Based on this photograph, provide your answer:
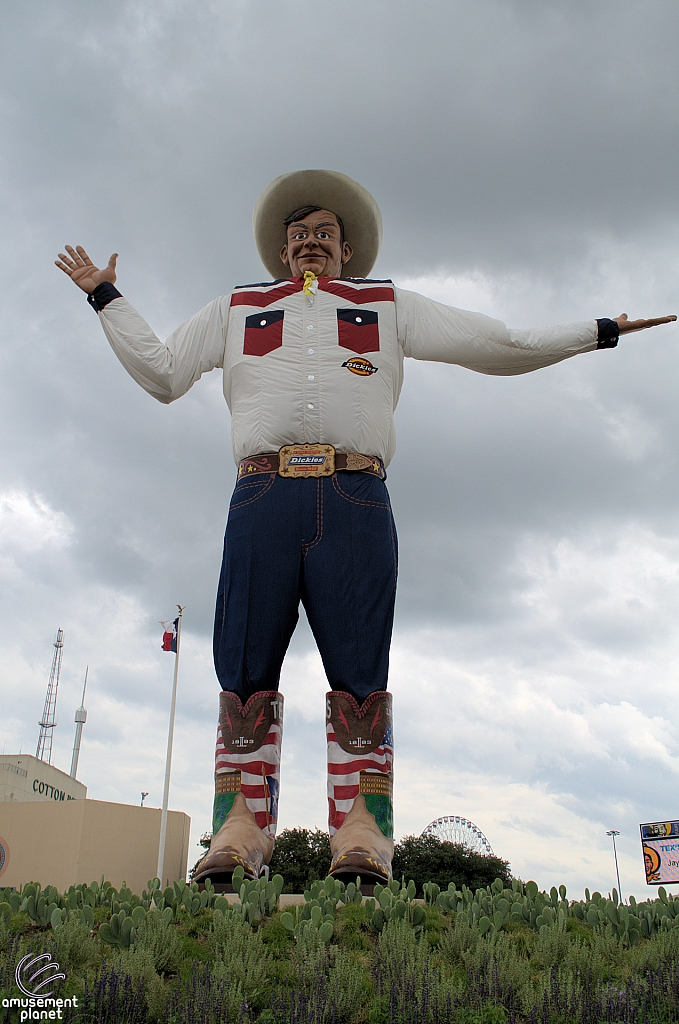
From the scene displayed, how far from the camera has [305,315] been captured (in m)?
4.75

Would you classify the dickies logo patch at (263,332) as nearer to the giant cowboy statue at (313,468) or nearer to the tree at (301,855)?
the giant cowboy statue at (313,468)

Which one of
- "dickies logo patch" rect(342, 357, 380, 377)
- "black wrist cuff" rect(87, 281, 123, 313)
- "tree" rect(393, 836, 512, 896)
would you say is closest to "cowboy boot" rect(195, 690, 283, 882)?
"dickies logo patch" rect(342, 357, 380, 377)

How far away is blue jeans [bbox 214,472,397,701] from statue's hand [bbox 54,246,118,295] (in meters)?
1.67

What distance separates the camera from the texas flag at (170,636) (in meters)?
17.5

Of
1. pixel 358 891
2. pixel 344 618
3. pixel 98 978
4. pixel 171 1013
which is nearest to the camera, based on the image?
pixel 171 1013

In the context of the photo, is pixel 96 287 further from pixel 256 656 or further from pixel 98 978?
pixel 98 978

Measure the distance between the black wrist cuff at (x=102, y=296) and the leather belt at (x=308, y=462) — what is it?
136cm

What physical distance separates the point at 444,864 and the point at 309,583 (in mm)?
24446

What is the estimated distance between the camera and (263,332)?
15.6ft

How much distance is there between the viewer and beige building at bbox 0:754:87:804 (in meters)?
31.8

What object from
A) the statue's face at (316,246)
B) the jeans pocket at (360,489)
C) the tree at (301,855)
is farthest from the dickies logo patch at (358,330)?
the tree at (301,855)

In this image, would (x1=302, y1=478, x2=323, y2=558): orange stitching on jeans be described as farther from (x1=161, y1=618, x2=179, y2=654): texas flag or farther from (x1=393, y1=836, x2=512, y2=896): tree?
(x1=393, y1=836, x2=512, y2=896): tree

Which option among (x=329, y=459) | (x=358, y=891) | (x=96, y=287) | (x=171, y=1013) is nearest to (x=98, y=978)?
(x=171, y=1013)

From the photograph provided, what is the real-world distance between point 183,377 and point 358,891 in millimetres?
3014
